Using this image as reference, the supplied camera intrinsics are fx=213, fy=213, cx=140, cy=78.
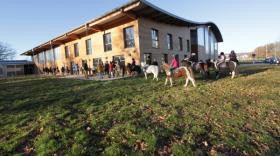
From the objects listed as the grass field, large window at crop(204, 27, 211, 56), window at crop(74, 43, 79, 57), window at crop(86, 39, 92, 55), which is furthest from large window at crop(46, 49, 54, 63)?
the grass field

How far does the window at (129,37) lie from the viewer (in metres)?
20.7

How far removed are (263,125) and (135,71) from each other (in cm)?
1368

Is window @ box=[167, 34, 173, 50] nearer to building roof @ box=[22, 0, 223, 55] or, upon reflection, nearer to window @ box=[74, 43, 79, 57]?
building roof @ box=[22, 0, 223, 55]

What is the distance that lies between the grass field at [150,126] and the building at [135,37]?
10.8 meters

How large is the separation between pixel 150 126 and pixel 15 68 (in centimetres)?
5741

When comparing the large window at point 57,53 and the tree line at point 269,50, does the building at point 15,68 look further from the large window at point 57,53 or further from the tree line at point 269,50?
the tree line at point 269,50

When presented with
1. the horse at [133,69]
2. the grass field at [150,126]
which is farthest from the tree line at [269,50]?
the grass field at [150,126]

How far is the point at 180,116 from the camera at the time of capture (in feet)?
19.6

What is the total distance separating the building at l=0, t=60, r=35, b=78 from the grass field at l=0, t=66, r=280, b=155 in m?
48.7

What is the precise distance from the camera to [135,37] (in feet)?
65.5

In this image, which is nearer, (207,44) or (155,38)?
(155,38)

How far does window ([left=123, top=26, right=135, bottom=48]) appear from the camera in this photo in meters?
20.7

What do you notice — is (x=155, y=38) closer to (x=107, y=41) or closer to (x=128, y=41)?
(x=128, y=41)

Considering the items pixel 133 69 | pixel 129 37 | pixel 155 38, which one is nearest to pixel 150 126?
pixel 133 69
